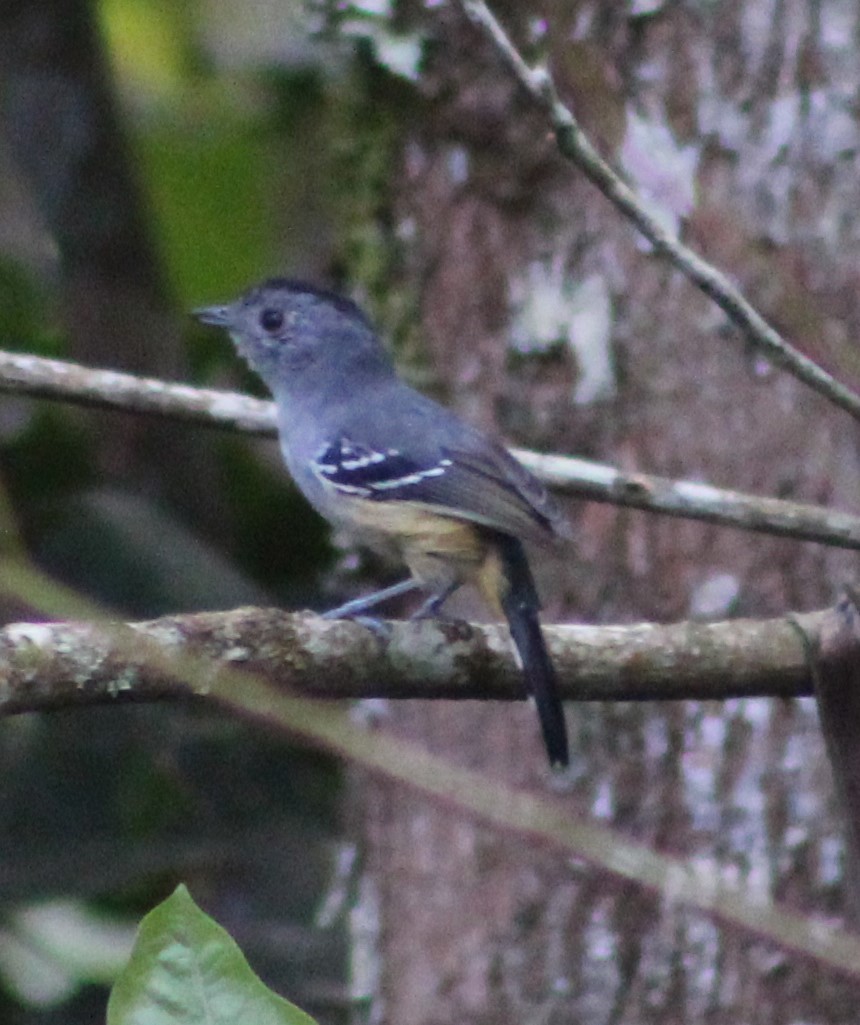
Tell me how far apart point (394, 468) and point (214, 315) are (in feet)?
2.94

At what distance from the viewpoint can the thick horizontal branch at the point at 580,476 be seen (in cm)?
299

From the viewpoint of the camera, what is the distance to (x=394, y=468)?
3.58 meters

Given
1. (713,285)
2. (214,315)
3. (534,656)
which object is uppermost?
(214,315)

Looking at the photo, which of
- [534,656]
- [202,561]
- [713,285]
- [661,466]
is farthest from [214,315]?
[713,285]

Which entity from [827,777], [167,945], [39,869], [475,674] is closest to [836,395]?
[475,674]

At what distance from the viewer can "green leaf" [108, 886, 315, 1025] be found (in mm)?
1618

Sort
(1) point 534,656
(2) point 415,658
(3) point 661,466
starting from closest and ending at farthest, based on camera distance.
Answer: (2) point 415,658 < (1) point 534,656 < (3) point 661,466

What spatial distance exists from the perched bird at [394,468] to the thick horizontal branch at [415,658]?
0.27 ft

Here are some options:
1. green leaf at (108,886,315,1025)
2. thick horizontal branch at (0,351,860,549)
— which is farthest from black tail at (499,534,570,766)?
green leaf at (108,886,315,1025)

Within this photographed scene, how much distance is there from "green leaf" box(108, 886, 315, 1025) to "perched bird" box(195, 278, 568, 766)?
121 cm

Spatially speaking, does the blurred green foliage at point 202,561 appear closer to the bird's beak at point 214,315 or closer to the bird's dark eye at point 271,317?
the bird's dark eye at point 271,317

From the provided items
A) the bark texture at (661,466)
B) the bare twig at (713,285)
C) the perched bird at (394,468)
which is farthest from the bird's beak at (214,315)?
the bare twig at (713,285)

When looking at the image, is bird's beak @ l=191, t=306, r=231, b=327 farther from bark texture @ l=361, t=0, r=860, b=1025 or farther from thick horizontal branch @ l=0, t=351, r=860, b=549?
thick horizontal branch @ l=0, t=351, r=860, b=549

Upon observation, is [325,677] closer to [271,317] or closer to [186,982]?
[186,982]
